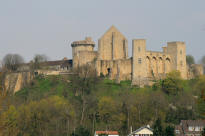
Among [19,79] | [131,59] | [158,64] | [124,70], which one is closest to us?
[131,59]

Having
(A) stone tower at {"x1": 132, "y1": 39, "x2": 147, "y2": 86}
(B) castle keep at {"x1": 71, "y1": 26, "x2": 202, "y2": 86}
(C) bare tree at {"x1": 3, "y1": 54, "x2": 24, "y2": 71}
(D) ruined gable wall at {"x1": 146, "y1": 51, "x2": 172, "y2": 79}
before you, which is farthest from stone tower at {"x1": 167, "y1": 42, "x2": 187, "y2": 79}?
(C) bare tree at {"x1": 3, "y1": 54, "x2": 24, "y2": 71}

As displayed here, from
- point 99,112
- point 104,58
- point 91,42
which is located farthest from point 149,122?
point 91,42

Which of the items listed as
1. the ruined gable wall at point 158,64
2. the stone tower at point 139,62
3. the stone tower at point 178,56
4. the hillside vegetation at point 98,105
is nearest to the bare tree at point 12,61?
the hillside vegetation at point 98,105

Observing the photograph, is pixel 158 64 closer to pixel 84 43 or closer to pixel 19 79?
pixel 84 43

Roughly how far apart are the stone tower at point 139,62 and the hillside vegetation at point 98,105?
155cm

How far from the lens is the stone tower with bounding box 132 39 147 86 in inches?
3103

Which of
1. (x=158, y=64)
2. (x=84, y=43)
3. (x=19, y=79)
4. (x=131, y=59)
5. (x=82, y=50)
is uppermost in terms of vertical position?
(x=84, y=43)

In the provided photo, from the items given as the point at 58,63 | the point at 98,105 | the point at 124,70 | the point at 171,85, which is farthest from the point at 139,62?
the point at 58,63

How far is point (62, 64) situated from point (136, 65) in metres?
21.4

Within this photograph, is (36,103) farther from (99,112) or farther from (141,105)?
(141,105)

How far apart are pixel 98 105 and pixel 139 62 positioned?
13248 millimetres

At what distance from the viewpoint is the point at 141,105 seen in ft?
222

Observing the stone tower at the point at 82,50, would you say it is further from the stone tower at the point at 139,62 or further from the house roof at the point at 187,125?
the house roof at the point at 187,125

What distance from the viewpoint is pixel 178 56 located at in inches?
3280
